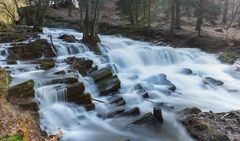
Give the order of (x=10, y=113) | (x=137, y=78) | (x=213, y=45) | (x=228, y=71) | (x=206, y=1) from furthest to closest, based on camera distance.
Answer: (x=206, y=1)
(x=213, y=45)
(x=228, y=71)
(x=137, y=78)
(x=10, y=113)

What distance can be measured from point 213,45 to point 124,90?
40.0 feet

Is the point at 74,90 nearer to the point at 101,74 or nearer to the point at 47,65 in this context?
the point at 101,74

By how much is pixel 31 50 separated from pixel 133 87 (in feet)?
20.6

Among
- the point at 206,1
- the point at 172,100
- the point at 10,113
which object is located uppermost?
the point at 206,1

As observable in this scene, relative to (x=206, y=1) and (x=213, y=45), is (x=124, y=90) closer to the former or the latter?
(x=213, y=45)

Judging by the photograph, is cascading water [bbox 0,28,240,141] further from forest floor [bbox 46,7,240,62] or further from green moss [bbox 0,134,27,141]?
green moss [bbox 0,134,27,141]

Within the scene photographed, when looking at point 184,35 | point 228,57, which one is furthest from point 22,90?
point 184,35

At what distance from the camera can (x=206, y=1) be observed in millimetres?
29250

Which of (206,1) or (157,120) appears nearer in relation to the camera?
(157,120)

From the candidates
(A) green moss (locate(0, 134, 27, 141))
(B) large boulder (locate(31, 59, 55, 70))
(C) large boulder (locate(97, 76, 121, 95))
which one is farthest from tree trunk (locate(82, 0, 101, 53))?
(A) green moss (locate(0, 134, 27, 141))

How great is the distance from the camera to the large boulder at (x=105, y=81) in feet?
55.4

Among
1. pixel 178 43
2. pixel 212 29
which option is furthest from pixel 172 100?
pixel 212 29

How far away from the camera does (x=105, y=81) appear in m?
17.3

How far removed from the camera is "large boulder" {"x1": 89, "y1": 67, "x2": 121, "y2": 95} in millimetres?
16875
